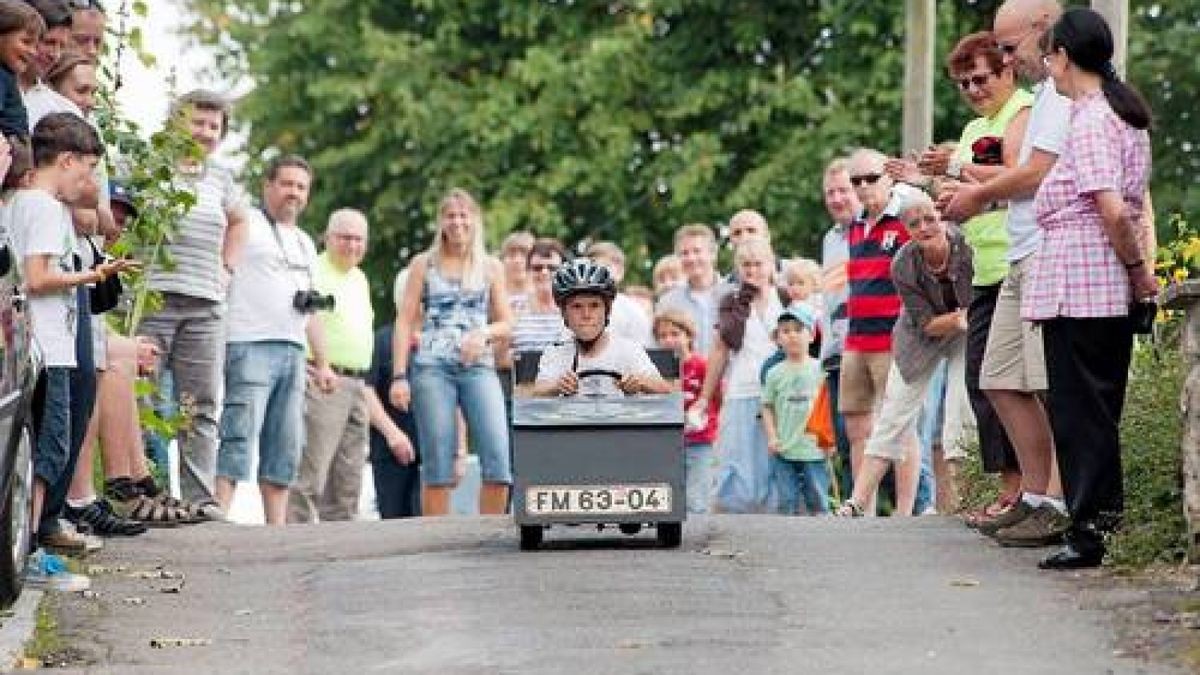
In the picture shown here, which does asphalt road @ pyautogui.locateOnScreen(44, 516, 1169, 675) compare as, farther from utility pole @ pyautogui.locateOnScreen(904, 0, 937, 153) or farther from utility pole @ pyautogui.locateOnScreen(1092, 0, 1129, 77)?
utility pole @ pyautogui.locateOnScreen(904, 0, 937, 153)

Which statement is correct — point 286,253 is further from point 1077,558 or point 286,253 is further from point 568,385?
point 1077,558

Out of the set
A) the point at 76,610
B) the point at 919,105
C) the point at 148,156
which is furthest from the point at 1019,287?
the point at 919,105

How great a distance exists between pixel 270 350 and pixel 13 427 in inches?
302

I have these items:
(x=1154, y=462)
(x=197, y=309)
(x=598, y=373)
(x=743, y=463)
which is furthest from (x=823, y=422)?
(x=1154, y=462)

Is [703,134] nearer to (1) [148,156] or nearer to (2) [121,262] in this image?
(1) [148,156]

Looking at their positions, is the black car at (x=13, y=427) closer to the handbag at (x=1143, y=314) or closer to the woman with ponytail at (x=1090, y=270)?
the woman with ponytail at (x=1090, y=270)

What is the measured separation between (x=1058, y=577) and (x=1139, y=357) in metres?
3.39

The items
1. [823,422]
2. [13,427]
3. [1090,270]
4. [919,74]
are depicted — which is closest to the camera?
[13,427]

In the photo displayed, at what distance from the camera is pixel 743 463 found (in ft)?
74.1

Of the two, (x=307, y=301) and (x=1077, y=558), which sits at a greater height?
(x=307, y=301)

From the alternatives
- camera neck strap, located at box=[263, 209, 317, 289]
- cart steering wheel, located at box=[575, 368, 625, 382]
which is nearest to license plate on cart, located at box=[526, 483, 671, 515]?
cart steering wheel, located at box=[575, 368, 625, 382]

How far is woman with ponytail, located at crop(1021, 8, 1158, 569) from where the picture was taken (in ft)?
46.7

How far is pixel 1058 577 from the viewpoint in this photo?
1434 centimetres

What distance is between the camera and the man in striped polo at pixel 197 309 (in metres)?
19.7
